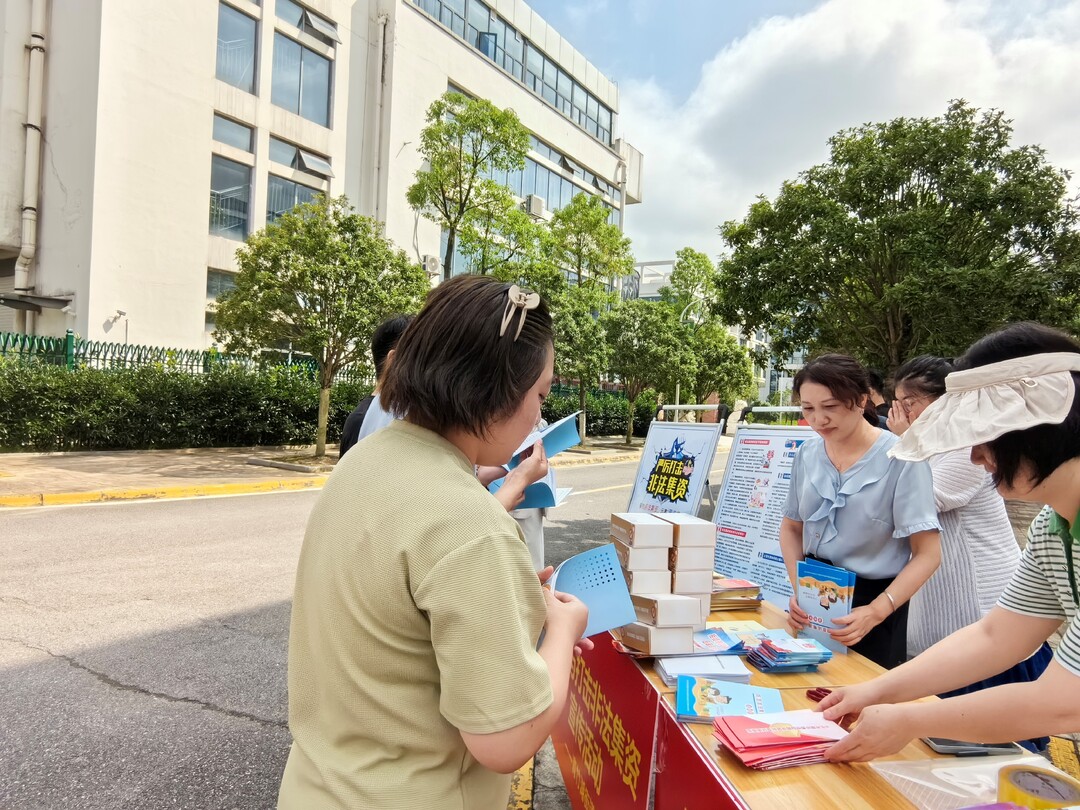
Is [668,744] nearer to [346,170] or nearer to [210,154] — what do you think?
[210,154]

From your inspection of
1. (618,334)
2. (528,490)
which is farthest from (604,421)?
(528,490)

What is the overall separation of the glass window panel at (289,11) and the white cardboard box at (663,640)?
20.7 metres

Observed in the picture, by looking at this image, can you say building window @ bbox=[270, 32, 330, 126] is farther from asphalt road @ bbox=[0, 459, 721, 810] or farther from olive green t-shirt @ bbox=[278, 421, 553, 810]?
olive green t-shirt @ bbox=[278, 421, 553, 810]

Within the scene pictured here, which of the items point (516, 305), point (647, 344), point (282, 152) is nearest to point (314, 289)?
point (282, 152)

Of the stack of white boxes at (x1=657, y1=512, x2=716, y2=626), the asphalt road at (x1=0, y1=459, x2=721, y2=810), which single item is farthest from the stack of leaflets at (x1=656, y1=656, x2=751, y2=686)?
the asphalt road at (x1=0, y1=459, x2=721, y2=810)

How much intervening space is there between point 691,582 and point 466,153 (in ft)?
47.1

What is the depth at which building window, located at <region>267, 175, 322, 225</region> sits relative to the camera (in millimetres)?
17891

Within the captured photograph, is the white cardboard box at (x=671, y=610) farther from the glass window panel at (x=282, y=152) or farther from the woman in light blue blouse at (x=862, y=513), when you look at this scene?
the glass window panel at (x=282, y=152)

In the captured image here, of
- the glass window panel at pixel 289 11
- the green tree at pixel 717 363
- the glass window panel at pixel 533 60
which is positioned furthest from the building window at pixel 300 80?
the green tree at pixel 717 363

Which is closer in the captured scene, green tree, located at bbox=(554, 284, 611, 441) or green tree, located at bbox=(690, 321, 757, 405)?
green tree, located at bbox=(554, 284, 611, 441)

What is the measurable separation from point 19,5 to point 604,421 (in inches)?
782

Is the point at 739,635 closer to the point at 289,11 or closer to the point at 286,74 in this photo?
the point at 286,74

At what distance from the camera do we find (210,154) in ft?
53.7

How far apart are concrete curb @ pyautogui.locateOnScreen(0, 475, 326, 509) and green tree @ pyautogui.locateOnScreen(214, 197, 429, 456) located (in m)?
2.62
